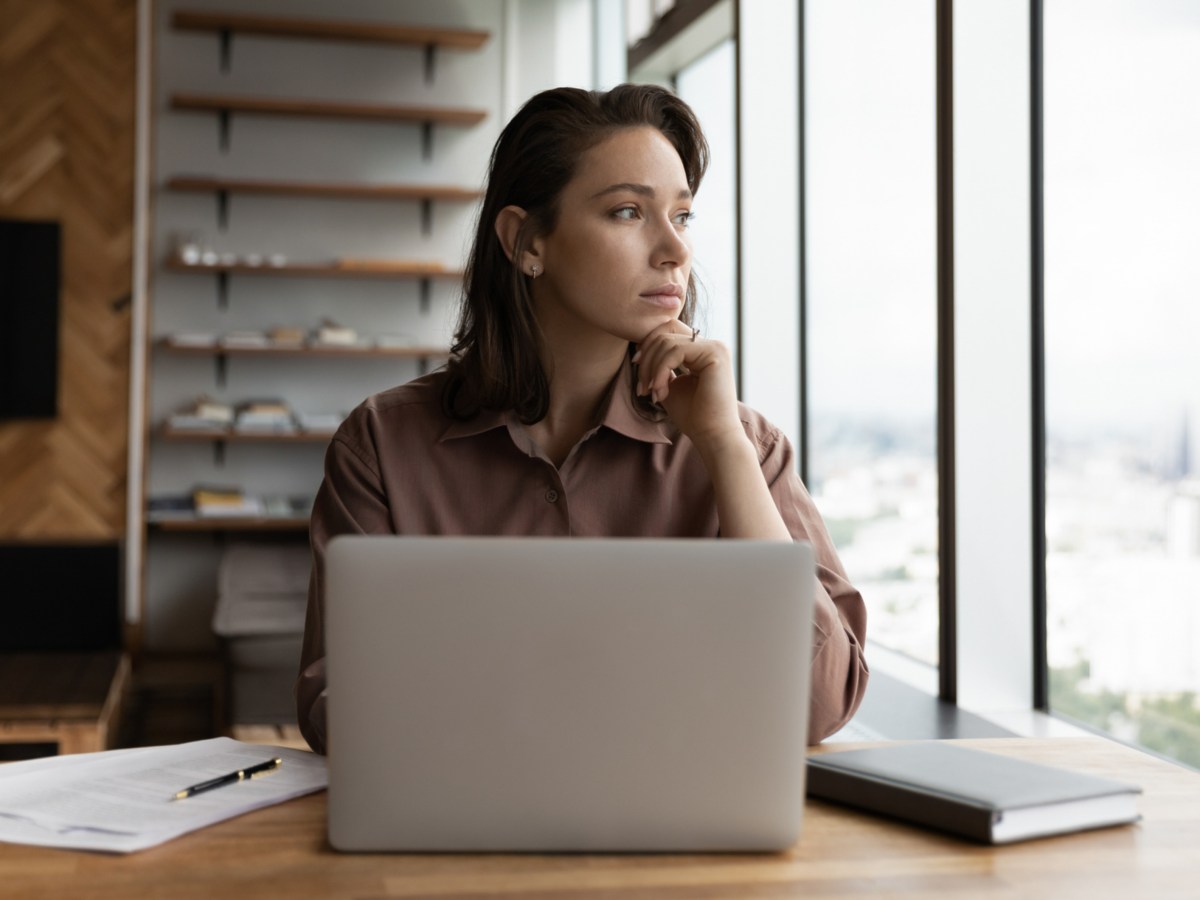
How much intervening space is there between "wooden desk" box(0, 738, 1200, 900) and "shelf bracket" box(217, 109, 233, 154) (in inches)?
195

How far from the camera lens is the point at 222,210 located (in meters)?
5.50

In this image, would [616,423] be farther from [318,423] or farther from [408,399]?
[318,423]

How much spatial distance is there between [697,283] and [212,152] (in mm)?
4059

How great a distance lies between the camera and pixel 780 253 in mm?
3949

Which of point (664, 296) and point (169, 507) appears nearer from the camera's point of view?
point (664, 296)

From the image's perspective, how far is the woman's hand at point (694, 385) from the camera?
153cm

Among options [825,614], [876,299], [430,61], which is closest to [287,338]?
[430,61]

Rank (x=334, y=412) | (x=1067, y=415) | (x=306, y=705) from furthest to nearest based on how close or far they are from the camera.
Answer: (x=334, y=412) < (x=1067, y=415) < (x=306, y=705)

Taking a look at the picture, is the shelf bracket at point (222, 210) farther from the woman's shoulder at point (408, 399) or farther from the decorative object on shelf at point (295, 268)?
the woman's shoulder at point (408, 399)

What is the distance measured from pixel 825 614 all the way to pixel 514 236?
0.73 meters

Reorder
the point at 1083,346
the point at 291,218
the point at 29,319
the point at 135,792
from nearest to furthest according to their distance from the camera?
the point at 135,792
the point at 1083,346
the point at 29,319
the point at 291,218

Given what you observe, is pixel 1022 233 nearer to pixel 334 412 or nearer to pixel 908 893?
pixel 908 893

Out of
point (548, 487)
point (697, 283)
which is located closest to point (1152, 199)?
point (697, 283)

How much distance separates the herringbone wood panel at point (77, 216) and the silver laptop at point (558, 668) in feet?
15.8
